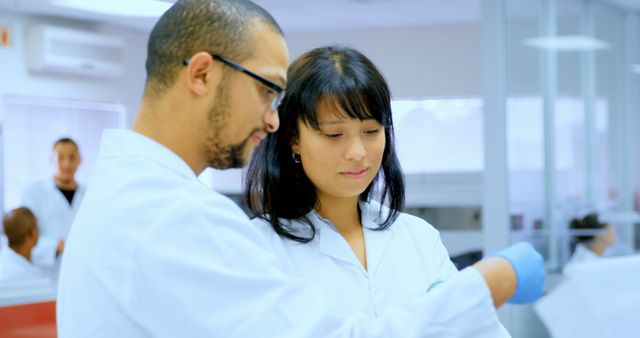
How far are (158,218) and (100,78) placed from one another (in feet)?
22.8

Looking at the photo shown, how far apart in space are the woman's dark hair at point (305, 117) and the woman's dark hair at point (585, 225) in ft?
12.4

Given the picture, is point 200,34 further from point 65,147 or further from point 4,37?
point 4,37

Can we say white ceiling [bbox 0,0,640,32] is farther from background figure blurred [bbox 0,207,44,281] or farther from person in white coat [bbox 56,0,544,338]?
person in white coat [bbox 56,0,544,338]

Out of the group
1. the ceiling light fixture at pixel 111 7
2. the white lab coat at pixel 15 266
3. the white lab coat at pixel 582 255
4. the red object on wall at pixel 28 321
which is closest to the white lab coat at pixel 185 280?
the red object on wall at pixel 28 321

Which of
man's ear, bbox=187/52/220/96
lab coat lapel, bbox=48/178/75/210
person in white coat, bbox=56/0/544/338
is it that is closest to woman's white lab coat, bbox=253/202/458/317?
person in white coat, bbox=56/0/544/338

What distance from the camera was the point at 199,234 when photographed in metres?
1.02

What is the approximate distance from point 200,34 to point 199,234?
24 cm

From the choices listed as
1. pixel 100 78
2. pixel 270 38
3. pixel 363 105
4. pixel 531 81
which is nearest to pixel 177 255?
pixel 270 38

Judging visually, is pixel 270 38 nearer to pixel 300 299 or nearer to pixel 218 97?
pixel 218 97

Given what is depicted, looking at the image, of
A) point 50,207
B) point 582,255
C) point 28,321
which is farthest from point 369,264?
point 50,207

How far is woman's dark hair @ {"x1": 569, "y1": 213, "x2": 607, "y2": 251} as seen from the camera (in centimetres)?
517

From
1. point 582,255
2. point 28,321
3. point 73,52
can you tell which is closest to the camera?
point 28,321

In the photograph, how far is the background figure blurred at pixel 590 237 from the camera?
509 centimetres

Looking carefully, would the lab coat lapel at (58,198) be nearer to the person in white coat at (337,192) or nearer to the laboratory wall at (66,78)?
the laboratory wall at (66,78)
